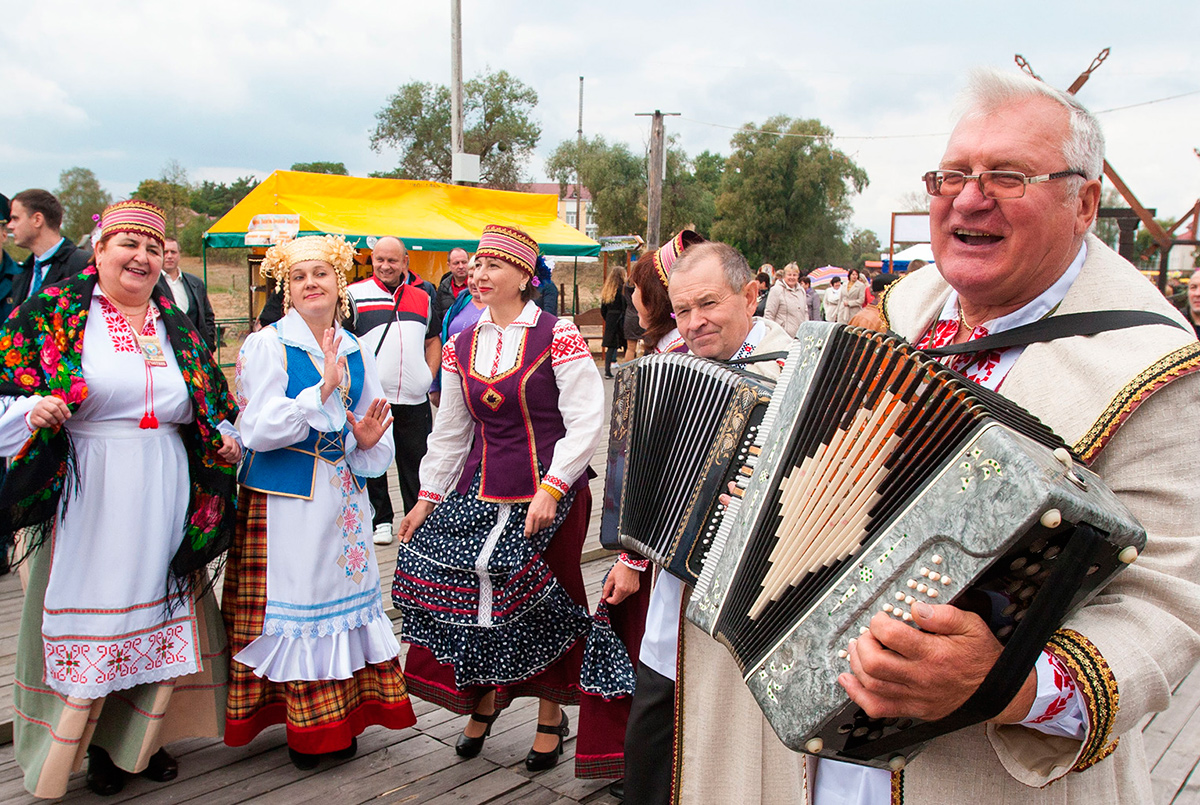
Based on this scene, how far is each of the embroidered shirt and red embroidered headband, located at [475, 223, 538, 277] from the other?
16cm

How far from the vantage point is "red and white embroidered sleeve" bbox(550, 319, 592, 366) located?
313 cm

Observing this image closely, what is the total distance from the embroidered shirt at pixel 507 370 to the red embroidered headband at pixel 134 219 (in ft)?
3.58

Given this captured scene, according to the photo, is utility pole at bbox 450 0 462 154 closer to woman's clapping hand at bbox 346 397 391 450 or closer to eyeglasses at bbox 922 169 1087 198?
woman's clapping hand at bbox 346 397 391 450

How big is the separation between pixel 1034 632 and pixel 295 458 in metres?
2.62

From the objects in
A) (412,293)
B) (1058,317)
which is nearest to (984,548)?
(1058,317)

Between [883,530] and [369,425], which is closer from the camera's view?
[883,530]

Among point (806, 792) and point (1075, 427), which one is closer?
point (1075, 427)

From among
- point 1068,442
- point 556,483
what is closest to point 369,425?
point 556,483

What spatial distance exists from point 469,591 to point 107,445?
1288 millimetres

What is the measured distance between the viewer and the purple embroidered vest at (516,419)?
310 centimetres

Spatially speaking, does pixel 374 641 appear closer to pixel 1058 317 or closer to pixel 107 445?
pixel 107 445

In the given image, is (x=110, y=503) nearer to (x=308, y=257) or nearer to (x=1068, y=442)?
(x=308, y=257)

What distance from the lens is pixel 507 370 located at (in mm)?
3109

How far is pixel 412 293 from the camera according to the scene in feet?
18.6
